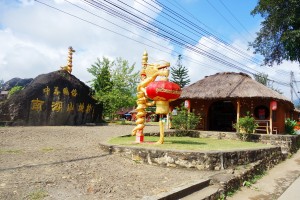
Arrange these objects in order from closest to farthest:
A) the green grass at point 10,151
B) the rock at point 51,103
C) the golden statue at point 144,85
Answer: the green grass at point 10,151 < the golden statue at point 144,85 < the rock at point 51,103

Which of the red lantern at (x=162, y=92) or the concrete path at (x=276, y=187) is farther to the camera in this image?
the red lantern at (x=162, y=92)

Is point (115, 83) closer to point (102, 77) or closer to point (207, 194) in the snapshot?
point (102, 77)

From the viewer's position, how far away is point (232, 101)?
19.1 m

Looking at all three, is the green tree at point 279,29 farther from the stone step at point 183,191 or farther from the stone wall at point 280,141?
the stone step at point 183,191

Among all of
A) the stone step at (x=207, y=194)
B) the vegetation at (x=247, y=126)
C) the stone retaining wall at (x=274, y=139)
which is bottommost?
the stone step at (x=207, y=194)

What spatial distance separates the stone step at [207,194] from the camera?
247 inches

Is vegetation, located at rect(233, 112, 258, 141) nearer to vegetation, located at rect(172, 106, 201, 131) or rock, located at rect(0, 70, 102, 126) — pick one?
vegetation, located at rect(172, 106, 201, 131)

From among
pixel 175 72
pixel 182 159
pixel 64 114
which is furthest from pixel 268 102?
pixel 175 72

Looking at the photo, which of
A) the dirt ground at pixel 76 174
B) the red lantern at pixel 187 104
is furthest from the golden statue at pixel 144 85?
the red lantern at pixel 187 104

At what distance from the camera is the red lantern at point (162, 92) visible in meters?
9.89

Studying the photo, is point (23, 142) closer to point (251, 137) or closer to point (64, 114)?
point (64, 114)

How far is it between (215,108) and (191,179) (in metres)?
15.0

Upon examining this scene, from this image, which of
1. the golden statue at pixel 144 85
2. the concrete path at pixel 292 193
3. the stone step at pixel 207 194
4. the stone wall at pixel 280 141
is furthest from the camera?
the stone wall at pixel 280 141

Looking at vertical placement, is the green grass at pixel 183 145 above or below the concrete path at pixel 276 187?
above
